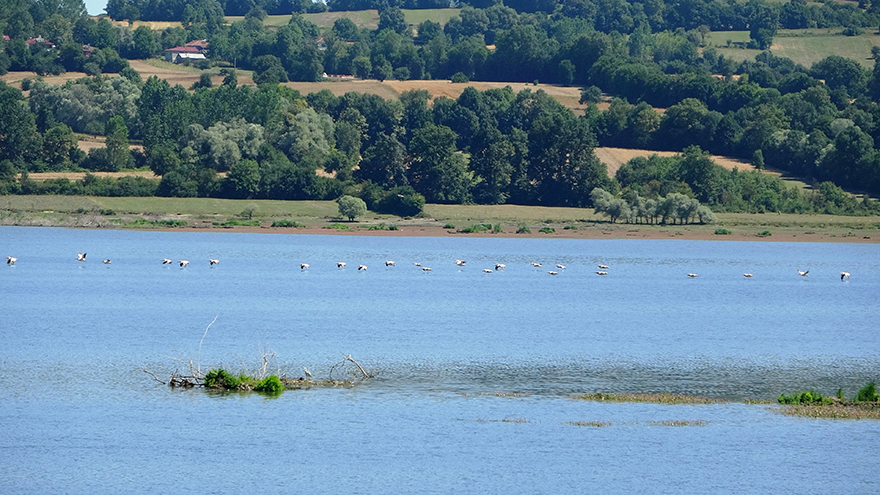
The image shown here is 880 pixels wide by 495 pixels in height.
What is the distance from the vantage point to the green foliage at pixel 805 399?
43625mm

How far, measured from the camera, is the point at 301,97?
200 metres

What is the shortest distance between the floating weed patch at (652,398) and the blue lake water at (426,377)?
101cm

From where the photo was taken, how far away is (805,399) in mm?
43875

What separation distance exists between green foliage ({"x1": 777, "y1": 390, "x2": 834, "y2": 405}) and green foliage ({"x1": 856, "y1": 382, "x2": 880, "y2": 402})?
1.27m

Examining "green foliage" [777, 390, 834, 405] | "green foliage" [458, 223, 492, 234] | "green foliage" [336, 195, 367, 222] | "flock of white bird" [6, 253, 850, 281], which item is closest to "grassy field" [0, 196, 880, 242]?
"green foliage" [336, 195, 367, 222]

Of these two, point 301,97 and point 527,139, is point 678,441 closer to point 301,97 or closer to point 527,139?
point 527,139

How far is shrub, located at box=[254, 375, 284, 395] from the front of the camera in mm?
43281

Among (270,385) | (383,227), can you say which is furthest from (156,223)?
(270,385)

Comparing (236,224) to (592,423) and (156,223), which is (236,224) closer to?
(156,223)

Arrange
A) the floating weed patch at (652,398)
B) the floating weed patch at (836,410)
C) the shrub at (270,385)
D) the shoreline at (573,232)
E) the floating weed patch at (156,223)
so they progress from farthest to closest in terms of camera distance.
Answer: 1. the floating weed patch at (156,223)
2. the shoreline at (573,232)
3. the floating weed patch at (652,398)
4. the shrub at (270,385)
5. the floating weed patch at (836,410)

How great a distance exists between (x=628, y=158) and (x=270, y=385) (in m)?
141

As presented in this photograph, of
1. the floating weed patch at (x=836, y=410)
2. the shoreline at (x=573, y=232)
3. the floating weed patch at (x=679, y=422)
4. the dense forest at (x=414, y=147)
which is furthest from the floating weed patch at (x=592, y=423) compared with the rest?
the dense forest at (x=414, y=147)

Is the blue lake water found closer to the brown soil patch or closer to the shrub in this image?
the shrub

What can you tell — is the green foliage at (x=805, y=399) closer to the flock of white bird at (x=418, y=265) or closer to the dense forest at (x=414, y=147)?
the flock of white bird at (x=418, y=265)
